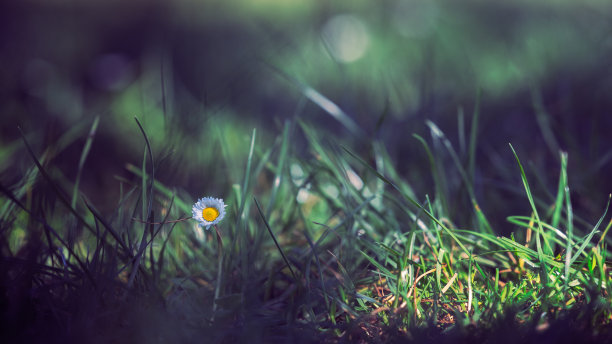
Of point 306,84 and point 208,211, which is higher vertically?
point 306,84

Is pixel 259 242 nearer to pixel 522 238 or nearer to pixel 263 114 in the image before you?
pixel 522 238

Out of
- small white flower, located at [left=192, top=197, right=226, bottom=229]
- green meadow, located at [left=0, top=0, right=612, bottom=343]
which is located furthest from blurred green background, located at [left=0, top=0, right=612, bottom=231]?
small white flower, located at [left=192, top=197, right=226, bottom=229]

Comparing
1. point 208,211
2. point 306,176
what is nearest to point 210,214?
point 208,211

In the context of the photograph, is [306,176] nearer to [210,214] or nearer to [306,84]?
[210,214]

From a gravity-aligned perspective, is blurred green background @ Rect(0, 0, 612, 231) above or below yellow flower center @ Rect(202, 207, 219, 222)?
above

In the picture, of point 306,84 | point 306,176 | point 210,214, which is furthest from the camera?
point 306,84

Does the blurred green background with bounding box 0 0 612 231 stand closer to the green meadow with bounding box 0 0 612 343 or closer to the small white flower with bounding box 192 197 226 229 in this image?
the green meadow with bounding box 0 0 612 343

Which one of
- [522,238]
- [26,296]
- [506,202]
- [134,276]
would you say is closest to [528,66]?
[506,202]

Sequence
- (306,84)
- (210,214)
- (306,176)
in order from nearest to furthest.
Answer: (210,214) → (306,176) → (306,84)
